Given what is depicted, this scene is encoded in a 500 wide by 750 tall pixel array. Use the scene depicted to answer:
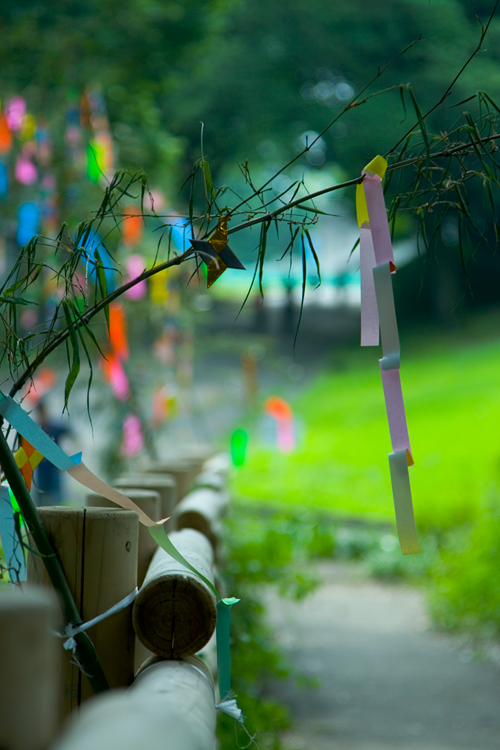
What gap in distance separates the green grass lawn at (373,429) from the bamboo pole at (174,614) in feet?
23.3

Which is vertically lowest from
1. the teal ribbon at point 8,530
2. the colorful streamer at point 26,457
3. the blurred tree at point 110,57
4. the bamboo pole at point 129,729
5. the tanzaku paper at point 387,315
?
the bamboo pole at point 129,729

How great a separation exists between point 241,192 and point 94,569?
5.79m

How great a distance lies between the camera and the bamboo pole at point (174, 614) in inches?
34.0

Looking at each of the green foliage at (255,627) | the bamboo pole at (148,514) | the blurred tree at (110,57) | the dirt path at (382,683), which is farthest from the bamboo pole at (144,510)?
the blurred tree at (110,57)

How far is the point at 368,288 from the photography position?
3.09 ft

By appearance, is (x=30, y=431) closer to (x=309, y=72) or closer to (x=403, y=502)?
(x=403, y=502)

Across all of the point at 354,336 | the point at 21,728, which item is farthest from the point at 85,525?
the point at 354,336

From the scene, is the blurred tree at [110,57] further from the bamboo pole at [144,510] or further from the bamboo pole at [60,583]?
the bamboo pole at [60,583]

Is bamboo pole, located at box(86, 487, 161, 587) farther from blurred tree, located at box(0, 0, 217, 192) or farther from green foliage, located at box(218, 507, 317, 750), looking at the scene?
blurred tree, located at box(0, 0, 217, 192)

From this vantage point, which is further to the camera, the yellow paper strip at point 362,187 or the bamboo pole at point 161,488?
the bamboo pole at point 161,488

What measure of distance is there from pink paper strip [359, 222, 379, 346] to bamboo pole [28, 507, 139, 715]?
40cm

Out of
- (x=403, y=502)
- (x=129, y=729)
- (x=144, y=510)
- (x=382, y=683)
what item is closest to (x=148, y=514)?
(x=144, y=510)

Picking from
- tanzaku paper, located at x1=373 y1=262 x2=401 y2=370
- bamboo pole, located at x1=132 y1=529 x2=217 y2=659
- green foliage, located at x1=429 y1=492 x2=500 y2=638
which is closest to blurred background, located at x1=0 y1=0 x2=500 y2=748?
green foliage, located at x1=429 y1=492 x2=500 y2=638

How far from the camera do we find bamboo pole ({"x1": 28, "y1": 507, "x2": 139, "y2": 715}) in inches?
34.9
